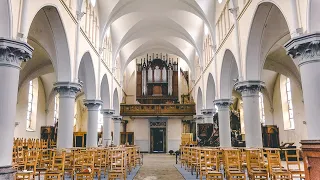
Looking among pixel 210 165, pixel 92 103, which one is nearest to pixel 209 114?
pixel 92 103

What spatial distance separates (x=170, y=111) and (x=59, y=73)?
16142 mm

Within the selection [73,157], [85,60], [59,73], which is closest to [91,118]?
[85,60]

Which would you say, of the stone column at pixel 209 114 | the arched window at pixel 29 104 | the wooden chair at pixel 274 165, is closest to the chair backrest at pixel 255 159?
the wooden chair at pixel 274 165

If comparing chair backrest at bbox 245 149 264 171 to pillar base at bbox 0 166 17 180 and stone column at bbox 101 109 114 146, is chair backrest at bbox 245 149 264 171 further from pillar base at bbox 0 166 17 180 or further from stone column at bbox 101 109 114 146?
stone column at bbox 101 109 114 146

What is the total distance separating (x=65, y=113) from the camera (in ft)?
37.9

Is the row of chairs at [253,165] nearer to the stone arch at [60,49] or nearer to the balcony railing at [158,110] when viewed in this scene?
the stone arch at [60,49]

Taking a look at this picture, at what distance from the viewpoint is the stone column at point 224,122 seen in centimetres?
1593

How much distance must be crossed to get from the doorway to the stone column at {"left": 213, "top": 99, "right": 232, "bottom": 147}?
15.0m

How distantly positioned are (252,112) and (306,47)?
16.2 ft

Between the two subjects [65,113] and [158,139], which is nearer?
[65,113]

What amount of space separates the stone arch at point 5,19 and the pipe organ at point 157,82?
2303 cm

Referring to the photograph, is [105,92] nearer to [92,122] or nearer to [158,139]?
[92,122]

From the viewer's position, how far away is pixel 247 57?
11.5 metres

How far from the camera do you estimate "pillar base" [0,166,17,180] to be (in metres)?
6.23
